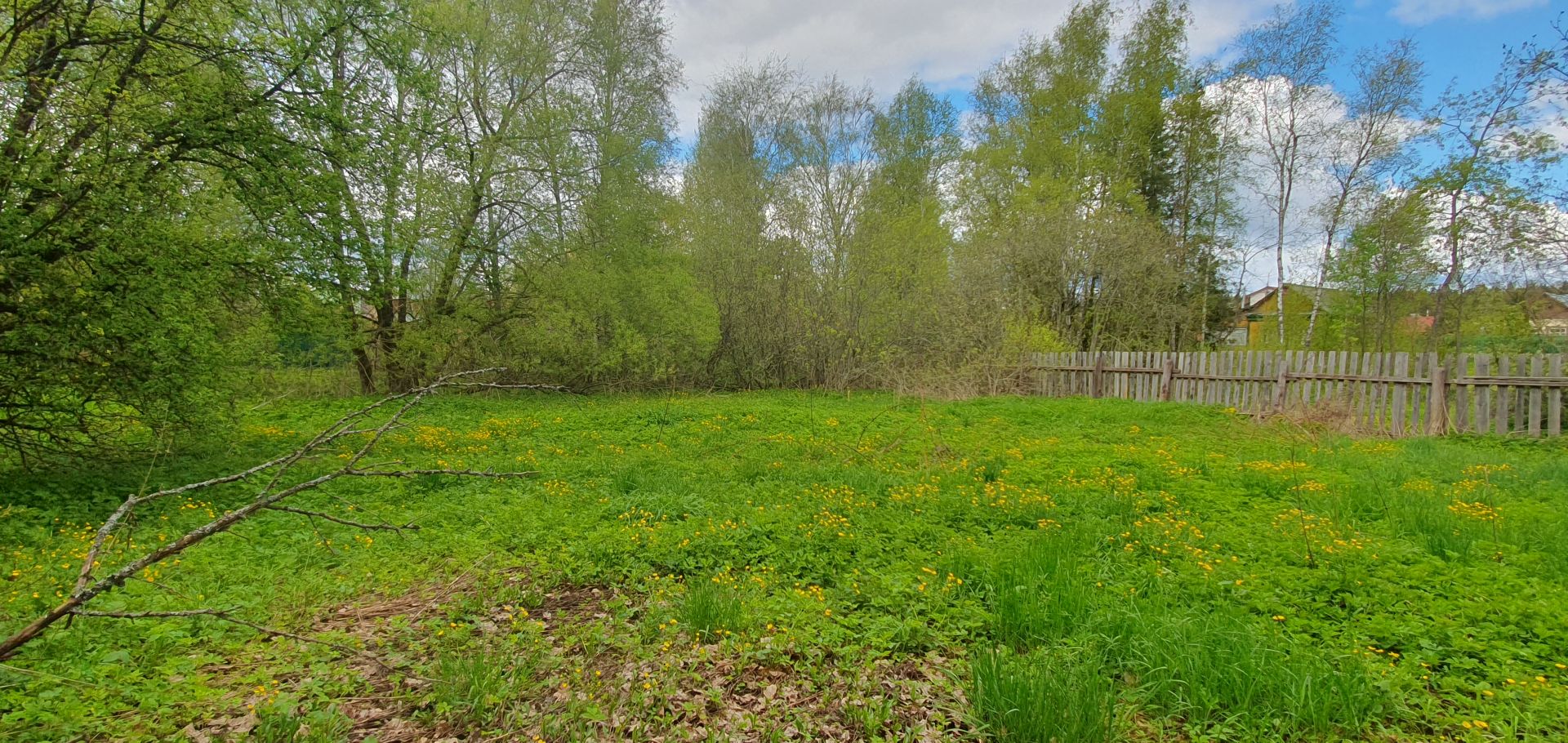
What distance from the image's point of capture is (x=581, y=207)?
15586 mm

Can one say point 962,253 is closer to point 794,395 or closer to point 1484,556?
point 794,395

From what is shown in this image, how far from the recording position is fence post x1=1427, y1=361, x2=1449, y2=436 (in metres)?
8.29

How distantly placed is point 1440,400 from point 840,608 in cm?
986

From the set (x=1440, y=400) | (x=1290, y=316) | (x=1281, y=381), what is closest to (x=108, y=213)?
(x=1440, y=400)

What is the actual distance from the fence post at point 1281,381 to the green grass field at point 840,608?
13.5ft

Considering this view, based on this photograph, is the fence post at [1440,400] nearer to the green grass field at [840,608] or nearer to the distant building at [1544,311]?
the green grass field at [840,608]

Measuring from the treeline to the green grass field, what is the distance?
2109 millimetres

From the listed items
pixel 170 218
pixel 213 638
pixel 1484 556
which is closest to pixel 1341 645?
pixel 1484 556

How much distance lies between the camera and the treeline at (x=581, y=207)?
5453 mm

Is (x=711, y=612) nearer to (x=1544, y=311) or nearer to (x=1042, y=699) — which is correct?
(x=1042, y=699)

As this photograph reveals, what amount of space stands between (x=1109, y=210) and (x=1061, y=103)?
682 centimetres

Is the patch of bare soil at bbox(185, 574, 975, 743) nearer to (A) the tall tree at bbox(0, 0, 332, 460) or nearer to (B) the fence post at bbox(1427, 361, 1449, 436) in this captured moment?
(A) the tall tree at bbox(0, 0, 332, 460)

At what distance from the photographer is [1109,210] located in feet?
55.5

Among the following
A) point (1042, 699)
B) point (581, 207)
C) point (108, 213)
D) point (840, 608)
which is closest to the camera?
point (1042, 699)
